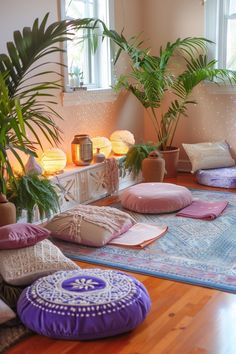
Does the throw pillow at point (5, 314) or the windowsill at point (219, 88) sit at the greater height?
the windowsill at point (219, 88)

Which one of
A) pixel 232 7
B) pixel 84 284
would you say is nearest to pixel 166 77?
pixel 232 7

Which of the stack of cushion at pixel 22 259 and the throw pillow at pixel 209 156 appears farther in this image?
the throw pillow at pixel 209 156

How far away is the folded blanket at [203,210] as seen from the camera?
3.91 metres

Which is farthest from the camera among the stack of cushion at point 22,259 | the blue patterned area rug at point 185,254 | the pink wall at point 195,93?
the pink wall at point 195,93

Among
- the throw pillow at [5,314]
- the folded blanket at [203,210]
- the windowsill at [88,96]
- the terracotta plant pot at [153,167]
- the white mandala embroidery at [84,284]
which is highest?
the windowsill at [88,96]

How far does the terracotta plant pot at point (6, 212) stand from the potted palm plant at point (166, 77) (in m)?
1.91

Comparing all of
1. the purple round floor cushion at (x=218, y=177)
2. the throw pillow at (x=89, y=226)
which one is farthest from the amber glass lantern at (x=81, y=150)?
the purple round floor cushion at (x=218, y=177)

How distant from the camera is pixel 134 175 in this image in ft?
16.5

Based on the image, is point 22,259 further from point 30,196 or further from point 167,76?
point 167,76

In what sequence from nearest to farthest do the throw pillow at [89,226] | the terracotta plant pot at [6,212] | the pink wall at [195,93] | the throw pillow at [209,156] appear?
the terracotta plant pot at [6,212] < the throw pillow at [89,226] < the throw pillow at [209,156] < the pink wall at [195,93]

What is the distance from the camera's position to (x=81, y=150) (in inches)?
177

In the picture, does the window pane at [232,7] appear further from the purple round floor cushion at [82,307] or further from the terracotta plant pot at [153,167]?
the purple round floor cushion at [82,307]

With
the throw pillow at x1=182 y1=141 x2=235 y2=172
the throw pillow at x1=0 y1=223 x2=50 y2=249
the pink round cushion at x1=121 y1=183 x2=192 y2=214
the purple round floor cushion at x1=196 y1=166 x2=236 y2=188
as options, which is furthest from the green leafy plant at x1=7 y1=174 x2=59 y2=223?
the throw pillow at x1=182 y1=141 x2=235 y2=172

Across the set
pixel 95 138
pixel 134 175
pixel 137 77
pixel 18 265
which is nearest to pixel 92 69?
pixel 137 77
